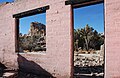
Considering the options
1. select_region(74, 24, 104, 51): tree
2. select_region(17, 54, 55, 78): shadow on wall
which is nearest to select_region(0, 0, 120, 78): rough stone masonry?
select_region(17, 54, 55, 78): shadow on wall

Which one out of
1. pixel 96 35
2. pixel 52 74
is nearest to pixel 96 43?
pixel 96 35

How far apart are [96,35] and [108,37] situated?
2592 cm

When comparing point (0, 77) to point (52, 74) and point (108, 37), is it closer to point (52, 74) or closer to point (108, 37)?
point (52, 74)

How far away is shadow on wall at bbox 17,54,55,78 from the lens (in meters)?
8.03

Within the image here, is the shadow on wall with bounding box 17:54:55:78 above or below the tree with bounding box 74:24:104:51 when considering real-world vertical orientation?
below

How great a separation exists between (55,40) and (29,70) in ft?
7.49

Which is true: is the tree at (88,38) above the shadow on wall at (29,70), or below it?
above

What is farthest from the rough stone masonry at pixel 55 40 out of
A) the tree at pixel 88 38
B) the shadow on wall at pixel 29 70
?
the tree at pixel 88 38

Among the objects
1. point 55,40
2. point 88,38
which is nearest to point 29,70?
point 55,40

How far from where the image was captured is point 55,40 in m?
7.48

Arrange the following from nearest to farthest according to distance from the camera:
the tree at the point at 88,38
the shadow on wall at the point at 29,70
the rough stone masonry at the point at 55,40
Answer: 1. the rough stone masonry at the point at 55,40
2. the shadow on wall at the point at 29,70
3. the tree at the point at 88,38

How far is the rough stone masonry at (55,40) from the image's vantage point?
5758 millimetres

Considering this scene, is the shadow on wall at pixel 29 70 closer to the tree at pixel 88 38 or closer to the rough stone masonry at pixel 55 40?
Answer: the rough stone masonry at pixel 55 40

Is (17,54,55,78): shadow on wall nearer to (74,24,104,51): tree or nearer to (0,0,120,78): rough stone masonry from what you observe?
(0,0,120,78): rough stone masonry
